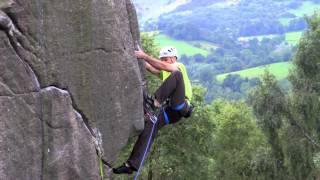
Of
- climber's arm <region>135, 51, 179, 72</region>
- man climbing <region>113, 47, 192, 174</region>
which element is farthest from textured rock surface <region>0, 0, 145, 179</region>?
man climbing <region>113, 47, 192, 174</region>

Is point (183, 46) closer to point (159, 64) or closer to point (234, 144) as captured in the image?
point (234, 144)

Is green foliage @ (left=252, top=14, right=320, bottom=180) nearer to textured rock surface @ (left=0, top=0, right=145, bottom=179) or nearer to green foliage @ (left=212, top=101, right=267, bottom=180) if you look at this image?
green foliage @ (left=212, top=101, right=267, bottom=180)

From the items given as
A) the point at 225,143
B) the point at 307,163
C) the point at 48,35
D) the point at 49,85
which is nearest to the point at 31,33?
the point at 48,35

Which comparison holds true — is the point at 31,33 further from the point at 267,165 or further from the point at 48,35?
the point at 267,165

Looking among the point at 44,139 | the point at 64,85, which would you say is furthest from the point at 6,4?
the point at 44,139

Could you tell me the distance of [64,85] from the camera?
9.82 m

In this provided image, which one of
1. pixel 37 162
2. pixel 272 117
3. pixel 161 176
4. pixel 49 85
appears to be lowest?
pixel 161 176

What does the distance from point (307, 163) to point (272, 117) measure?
3.57m

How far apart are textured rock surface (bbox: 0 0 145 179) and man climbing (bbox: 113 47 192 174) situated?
66cm

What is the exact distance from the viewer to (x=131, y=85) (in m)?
11.1

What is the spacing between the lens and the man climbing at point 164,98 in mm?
11516

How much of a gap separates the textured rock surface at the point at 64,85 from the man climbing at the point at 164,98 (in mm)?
664

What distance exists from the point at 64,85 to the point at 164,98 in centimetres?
264

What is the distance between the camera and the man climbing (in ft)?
37.8
